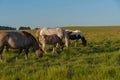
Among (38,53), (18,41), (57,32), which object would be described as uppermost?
(18,41)

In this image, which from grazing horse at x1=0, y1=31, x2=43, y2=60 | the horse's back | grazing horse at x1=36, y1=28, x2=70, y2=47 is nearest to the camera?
grazing horse at x1=0, y1=31, x2=43, y2=60

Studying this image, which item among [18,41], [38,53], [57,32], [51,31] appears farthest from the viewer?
[51,31]

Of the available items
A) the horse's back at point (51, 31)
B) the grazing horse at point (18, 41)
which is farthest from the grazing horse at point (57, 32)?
the grazing horse at point (18, 41)

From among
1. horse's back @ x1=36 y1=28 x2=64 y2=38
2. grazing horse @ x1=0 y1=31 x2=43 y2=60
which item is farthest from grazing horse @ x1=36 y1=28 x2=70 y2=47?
grazing horse @ x1=0 y1=31 x2=43 y2=60

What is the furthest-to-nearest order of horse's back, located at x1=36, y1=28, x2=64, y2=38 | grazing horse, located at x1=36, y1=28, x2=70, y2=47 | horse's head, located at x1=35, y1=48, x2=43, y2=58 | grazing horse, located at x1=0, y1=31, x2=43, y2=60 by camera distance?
horse's back, located at x1=36, y1=28, x2=64, y2=38, grazing horse, located at x1=36, y1=28, x2=70, y2=47, horse's head, located at x1=35, y1=48, x2=43, y2=58, grazing horse, located at x1=0, y1=31, x2=43, y2=60

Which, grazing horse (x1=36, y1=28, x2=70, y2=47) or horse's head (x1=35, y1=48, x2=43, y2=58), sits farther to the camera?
grazing horse (x1=36, y1=28, x2=70, y2=47)

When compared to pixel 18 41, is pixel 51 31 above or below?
below

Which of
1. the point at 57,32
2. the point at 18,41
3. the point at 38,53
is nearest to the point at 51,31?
the point at 57,32

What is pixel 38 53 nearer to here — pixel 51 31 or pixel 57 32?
pixel 57 32

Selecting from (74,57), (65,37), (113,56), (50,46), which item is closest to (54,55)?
(74,57)

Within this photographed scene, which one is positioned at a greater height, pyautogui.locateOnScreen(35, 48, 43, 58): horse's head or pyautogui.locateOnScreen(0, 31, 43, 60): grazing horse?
pyautogui.locateOnScreen(0, 31, 43, 60): grazing horse

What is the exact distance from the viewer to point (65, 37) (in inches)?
1010

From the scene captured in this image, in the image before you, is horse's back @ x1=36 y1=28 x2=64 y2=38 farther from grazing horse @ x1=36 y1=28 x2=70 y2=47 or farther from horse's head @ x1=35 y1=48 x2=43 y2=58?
horse's head @ x1=35 y1=48 x2=43 y2=58

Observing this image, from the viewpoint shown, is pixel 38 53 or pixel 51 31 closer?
pixel 38 53
